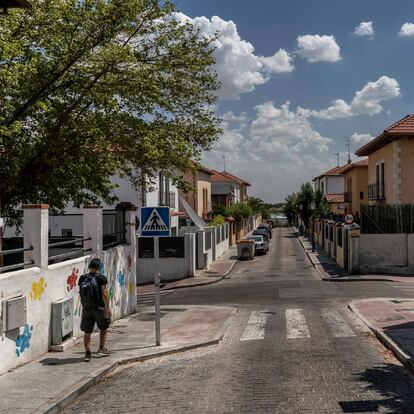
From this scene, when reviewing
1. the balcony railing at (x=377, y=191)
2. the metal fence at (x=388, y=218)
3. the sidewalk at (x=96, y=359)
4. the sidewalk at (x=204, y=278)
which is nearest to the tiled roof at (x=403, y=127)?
the balcony railing at (x=377, y=191)

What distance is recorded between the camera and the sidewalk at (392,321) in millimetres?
9570

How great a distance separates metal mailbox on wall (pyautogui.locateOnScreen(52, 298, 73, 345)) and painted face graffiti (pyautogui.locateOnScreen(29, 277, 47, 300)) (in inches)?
20.2

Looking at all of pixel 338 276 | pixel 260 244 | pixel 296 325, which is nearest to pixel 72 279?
pixel 296 325

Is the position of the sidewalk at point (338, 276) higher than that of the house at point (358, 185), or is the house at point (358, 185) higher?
the house at point (358, 185)

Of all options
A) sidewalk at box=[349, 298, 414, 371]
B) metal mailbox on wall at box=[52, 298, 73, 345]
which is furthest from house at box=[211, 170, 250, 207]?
metal mailbox on wall at box=[52, 298, 73, 345]

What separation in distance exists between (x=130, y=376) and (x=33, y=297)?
6.85 feet

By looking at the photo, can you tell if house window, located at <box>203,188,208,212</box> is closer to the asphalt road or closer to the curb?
the asphalt road

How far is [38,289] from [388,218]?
20.5 meters

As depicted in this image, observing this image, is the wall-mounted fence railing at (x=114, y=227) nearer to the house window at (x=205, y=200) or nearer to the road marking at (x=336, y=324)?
the road marking at (x=336, y=324)

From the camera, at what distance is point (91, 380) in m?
7.88

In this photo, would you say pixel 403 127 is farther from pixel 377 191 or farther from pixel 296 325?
pixel 296 325

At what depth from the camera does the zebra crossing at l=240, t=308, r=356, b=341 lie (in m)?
11.7

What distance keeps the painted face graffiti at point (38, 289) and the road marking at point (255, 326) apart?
4289mm

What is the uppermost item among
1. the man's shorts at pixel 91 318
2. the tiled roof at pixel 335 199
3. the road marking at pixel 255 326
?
the tiled roof at pixel 335 199
